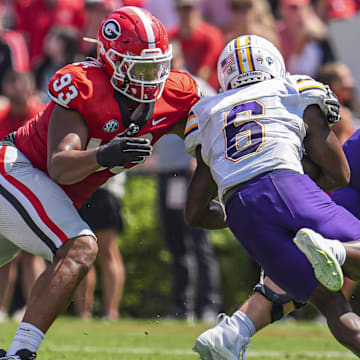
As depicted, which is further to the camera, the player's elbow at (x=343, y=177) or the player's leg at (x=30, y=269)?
the player's leg at (x=30, y=269)

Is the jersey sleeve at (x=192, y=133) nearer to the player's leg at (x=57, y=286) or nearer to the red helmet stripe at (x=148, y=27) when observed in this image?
the red helmet stripe at (x=148, y=27)

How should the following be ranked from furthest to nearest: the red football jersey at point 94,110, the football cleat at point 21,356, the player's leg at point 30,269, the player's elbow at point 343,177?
1. the player's leg at point 30,269
2. the red football jersey at point 94,110
3. the player's elbow at point 343,177
4. the football cleat at point 21,356

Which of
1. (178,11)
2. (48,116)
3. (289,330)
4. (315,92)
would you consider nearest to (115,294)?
(289,330)

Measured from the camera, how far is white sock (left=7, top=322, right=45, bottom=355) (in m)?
4.36

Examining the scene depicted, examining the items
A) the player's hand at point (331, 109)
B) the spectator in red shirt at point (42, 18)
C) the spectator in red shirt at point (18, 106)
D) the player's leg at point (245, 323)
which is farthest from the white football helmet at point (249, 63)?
the spectator in red shirt at point (42, 18)

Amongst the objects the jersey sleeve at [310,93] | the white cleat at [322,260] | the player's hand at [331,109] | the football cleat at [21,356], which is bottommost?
the football cleat at [21,356]

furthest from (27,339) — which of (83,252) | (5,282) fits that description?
(5,282)

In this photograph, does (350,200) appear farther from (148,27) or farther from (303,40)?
(303,40)

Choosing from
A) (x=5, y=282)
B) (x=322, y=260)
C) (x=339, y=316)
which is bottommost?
(x=5, y=282)

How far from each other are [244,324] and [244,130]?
1.00 m

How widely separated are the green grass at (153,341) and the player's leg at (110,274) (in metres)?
0.16

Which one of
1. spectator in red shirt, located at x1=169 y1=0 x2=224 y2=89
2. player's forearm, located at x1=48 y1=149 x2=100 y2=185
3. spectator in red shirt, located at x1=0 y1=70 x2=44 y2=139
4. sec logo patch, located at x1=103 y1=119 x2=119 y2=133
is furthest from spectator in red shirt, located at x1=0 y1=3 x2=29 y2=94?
player's forearm, located at x1=48 y1=149 x2=100 y2=185

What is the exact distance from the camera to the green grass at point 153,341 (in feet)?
19.8

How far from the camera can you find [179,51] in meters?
8.88
